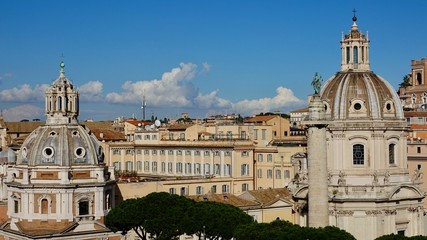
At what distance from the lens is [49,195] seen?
59.6 m

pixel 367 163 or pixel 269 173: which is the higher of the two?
pixel 367 163

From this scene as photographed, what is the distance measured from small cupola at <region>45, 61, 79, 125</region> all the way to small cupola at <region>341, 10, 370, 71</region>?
20742 mm

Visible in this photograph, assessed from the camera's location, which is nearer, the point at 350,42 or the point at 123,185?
the point at 350,42

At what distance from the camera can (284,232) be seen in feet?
135

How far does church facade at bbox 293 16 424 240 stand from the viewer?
53062 mm

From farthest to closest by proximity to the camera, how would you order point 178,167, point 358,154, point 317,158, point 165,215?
point 178,167, point 358,154, point 165,215, point 317,158

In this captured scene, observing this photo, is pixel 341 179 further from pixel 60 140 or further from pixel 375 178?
pixel 60 140

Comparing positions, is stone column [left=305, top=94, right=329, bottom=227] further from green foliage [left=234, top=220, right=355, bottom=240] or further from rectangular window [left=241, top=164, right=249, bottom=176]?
rectangular window [left=241, top=164, right=249, bottom=176]

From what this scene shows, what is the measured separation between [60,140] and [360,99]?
21734 millimetres

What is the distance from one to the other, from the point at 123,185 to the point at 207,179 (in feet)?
28.9

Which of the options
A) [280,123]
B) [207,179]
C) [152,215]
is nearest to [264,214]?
[207,179]

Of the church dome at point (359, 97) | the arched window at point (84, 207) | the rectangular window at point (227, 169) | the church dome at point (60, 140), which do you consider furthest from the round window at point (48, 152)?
the rectangular window at point (227, 169)

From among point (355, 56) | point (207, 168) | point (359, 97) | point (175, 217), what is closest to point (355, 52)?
point (355, 56)

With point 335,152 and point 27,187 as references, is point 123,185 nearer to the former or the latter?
point 27,187
